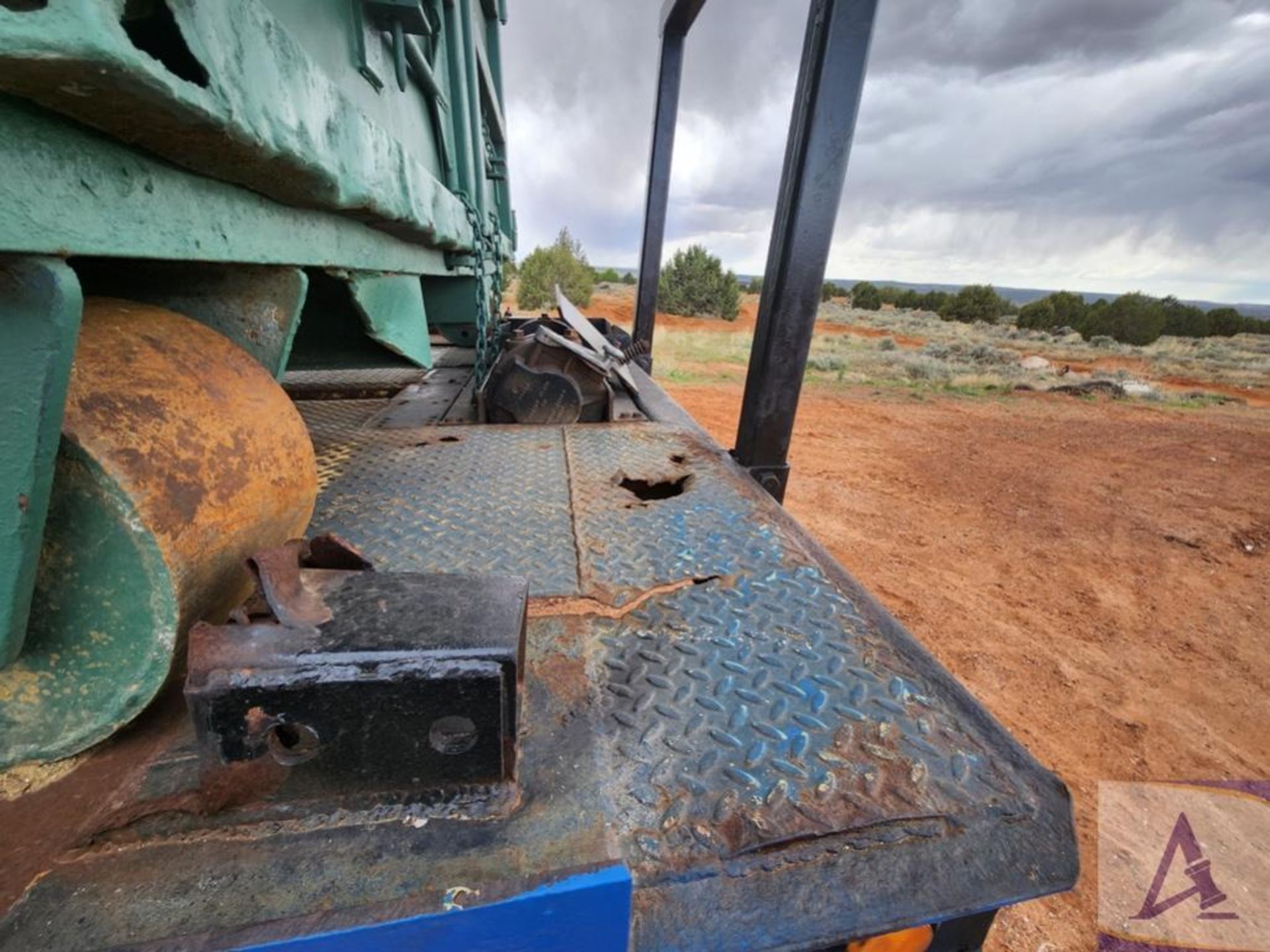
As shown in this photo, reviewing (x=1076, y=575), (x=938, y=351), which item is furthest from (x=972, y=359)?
(x=1076, y=575)

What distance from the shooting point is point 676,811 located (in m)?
0.86

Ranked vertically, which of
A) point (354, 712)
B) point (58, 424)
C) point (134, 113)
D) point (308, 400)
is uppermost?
point (134, 113)

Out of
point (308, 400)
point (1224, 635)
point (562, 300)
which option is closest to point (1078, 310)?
point (1224, 635)

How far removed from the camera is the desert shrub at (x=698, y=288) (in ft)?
118

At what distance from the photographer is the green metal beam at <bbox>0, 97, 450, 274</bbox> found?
53 centimetres

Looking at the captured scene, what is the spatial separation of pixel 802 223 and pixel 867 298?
53.0 m

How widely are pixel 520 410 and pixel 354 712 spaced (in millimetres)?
2203

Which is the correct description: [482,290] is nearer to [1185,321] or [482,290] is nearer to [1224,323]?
[1185,321]

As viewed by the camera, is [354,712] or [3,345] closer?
[3,345]

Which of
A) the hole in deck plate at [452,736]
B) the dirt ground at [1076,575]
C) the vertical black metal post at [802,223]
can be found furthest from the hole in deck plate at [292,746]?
the dirt ground at [1076,575]

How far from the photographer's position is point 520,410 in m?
2.86

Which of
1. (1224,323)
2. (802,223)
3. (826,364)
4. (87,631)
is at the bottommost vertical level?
(826,364)

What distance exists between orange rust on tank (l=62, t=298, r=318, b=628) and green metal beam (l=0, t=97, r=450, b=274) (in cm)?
22

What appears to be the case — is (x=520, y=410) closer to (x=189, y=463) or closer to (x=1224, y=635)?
(x=189, y=463)
